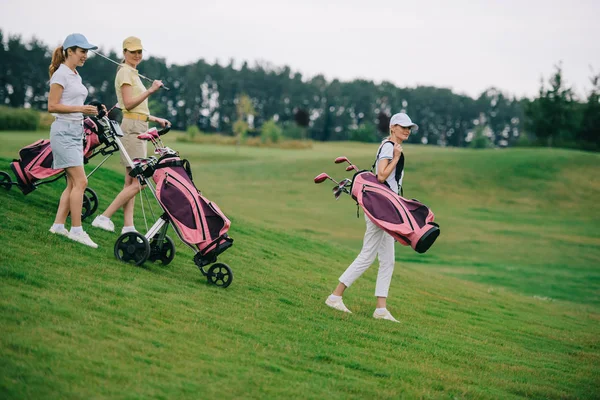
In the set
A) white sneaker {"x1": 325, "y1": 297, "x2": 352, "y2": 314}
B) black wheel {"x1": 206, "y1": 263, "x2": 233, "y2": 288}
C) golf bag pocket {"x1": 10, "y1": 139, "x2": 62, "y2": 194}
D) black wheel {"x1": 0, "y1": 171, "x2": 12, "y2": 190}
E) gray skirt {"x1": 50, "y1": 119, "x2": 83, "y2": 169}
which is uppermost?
gray skirt {"x1": 50, "y1": 119, "x2": 83, "y2": 169}

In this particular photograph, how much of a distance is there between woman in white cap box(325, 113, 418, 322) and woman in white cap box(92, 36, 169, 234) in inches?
121

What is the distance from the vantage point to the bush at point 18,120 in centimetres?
5628

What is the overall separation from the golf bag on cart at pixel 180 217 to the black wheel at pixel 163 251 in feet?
0.83

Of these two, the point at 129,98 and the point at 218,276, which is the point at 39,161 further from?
the point at 218,276

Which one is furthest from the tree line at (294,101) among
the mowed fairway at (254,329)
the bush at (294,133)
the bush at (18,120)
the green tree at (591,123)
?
the mowed fairway at (254,329)

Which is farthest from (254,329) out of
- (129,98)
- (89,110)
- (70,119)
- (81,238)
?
(129,98)

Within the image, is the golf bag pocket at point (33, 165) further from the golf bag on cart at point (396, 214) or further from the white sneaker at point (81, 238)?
the golf bag on cart at point (396, 214)

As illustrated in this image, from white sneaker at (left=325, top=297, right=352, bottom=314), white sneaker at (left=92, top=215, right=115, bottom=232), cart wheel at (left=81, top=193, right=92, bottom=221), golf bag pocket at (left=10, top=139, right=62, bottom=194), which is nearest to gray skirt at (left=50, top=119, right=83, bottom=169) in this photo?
golf bag pocket at (left=10, top=139, right=62, bottom=194)

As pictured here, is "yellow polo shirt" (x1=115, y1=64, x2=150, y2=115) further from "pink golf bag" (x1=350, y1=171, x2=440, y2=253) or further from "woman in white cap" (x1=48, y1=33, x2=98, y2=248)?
"pink golf bag" (x1=350, y1=171, x2=440, y2=253)

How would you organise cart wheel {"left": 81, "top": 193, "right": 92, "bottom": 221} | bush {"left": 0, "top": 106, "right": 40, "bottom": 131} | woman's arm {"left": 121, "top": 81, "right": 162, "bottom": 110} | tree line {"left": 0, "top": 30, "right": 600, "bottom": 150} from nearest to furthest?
woman's arm {"left": 121, "top": 81, "right": 162, "bottom": 110}
cart wheel {"left": 81, "top": 193, "right": 92, "bottom": 221}
bush {"left": 0, "top": 106, "right": 40, "bottom": 131}
tree line {"left": 0, "top": 30, "right": 600, "bottom": 150}

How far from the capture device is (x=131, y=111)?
9.69 m

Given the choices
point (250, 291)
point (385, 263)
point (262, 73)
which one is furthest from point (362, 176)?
point (262, 73)

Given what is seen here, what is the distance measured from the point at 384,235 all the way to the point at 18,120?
5389 centimetres

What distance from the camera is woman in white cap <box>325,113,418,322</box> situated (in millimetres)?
A: 8555
